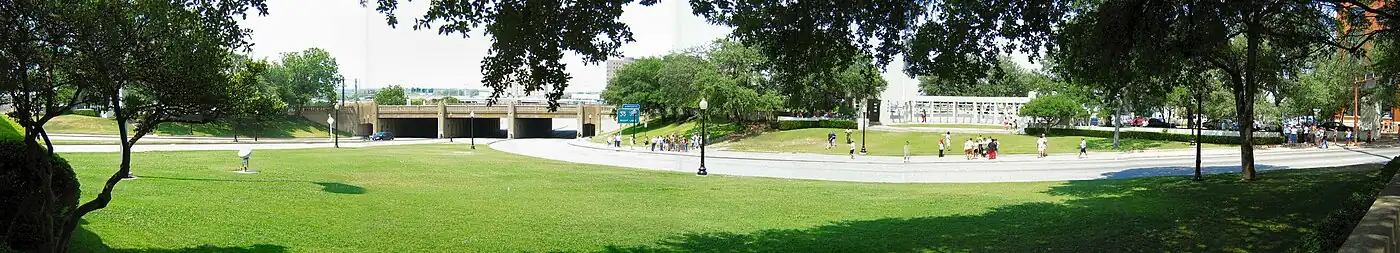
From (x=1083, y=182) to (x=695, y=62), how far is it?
4959 centimetres

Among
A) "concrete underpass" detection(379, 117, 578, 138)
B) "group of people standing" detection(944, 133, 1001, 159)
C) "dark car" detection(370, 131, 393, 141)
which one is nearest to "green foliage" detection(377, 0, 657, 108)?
"group of people standing" detection(944, 133, 1001, 159)

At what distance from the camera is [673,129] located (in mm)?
78000

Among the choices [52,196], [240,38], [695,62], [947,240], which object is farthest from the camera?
[695,62]

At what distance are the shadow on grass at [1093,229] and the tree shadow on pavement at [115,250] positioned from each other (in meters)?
4.33

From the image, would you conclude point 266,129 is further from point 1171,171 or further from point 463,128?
point 1171,171

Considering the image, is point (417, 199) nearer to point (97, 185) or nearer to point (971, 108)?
point (97, 185)

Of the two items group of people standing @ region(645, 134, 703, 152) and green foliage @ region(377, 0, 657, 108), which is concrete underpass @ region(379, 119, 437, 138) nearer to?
group of people standing @ region(645, 134, 703, 152)

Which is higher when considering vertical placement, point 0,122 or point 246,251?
point 0,122

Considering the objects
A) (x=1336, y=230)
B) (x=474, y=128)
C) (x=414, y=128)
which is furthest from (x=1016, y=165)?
(x=414, y=128)

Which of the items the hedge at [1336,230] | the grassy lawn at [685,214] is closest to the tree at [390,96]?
the grassy lawn at [685,214]

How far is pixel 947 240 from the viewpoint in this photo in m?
12.6

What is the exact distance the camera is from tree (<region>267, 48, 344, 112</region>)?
9144 cm

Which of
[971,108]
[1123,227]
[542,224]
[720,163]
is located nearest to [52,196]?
[542,224]

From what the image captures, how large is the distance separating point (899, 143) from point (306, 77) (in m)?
72.3
